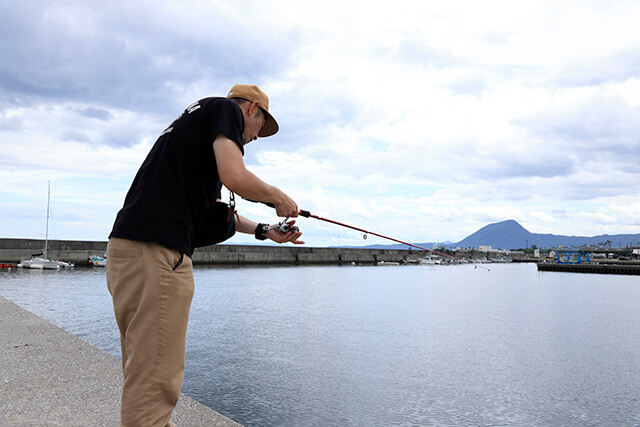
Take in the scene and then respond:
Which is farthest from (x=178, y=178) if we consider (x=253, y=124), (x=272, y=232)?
(x=272, y=232)

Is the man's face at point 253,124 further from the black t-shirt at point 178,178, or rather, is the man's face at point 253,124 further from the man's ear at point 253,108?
the black t-shirt at point 178,178

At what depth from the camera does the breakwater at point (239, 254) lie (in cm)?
3906

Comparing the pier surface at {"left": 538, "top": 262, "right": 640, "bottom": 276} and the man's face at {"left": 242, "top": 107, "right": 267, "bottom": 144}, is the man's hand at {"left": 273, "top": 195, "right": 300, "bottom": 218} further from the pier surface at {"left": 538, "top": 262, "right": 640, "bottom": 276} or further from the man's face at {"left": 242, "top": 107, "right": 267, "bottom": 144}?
the pier surface at {"left": 538, "top": 262, "right": 640, "bottom": 276}

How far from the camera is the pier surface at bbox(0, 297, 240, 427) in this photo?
A: 9.82 feet

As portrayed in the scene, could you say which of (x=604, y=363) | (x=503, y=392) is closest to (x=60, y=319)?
(x=503, y=392)

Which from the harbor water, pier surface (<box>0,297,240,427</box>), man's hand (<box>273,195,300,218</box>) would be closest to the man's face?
man's hand (<box>273,195,300,218</box>)

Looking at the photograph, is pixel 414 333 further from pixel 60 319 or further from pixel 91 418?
pixel 91 418

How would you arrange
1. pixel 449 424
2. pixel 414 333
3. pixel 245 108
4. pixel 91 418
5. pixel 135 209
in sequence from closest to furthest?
pixel 135 209
pixel 245 108
pixel 91 418
pixel 449 424
pixel 414 333

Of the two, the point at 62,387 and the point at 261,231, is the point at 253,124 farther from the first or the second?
the point at 62,387

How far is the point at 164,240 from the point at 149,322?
296 millimetres

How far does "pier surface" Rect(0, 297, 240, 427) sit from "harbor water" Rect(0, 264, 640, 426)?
210 cm

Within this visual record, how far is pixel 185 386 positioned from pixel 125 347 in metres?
5.65

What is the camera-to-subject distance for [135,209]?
1.66m

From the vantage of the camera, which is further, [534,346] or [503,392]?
[534,346]
